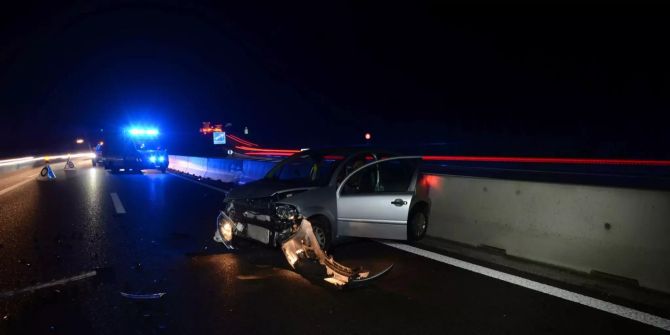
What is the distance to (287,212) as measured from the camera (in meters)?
6.59

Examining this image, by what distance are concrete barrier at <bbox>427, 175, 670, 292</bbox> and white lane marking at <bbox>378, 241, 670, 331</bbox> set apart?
71 cm

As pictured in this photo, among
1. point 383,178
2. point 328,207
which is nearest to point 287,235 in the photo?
point 328,207

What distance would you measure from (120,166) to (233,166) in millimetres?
9586

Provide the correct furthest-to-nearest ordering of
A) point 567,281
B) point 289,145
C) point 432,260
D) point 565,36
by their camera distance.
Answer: point 289,145
point 565,36
point 432,260
point 567,281

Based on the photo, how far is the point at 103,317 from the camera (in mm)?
4602

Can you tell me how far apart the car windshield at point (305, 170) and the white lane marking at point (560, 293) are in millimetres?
1688

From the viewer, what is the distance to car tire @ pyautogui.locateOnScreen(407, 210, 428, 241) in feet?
24.6

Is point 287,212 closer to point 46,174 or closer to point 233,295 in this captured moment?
point 233,295

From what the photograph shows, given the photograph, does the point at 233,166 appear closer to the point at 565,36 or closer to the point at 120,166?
the point at 120,166

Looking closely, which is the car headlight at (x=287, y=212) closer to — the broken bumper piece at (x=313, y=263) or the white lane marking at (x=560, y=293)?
the broken bumper piece at (x=313, y=263)

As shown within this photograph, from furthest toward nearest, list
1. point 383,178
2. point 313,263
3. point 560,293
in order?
point 383,178 → point 313,263 → point 560,293

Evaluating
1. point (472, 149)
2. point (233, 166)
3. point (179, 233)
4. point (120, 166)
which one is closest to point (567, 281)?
point (179, 233)

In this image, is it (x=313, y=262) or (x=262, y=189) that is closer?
(x=313, y=262)

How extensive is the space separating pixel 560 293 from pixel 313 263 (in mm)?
2703
